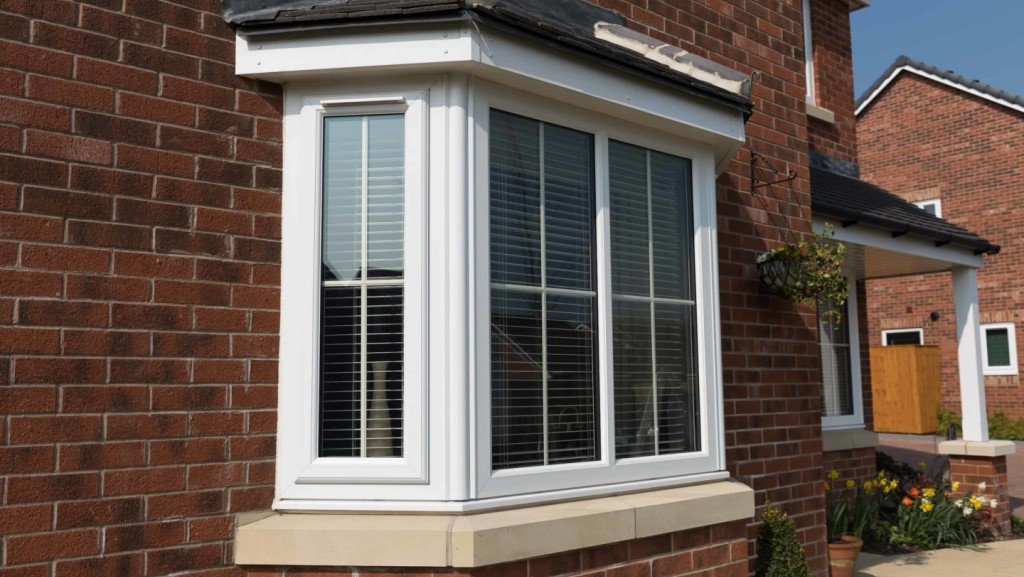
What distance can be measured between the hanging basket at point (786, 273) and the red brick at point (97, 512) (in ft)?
13.1

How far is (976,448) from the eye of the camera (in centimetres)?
933

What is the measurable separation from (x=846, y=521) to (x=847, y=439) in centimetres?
160

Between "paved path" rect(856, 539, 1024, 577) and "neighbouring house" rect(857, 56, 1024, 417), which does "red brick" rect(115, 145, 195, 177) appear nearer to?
"paved path" rect(856, 539, 1024, 577)

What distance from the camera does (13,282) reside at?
3.28m

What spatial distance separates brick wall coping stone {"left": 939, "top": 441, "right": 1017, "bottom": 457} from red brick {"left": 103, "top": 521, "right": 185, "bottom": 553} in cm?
857

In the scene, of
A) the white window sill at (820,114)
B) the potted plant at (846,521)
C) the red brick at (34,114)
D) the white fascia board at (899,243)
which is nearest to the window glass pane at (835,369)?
the potted plant at (846,521)

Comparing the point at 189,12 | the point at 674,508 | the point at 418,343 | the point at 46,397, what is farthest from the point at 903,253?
the point at 46,397

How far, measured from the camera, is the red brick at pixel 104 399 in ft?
11.0

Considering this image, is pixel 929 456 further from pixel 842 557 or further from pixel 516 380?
pixel 516 380

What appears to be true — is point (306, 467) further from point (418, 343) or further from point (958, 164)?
point (958, 164)

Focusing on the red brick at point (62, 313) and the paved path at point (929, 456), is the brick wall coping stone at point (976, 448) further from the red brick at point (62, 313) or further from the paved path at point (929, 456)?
the red brick at point (62, 313)

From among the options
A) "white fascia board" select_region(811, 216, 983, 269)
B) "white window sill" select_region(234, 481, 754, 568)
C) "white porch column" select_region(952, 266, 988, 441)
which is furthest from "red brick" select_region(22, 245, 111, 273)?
"white porch column" select_region(952, 266, 988, 441)

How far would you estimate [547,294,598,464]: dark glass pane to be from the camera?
4145 mm

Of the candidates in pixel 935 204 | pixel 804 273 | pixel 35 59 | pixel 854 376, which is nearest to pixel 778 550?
pixel 804 273
